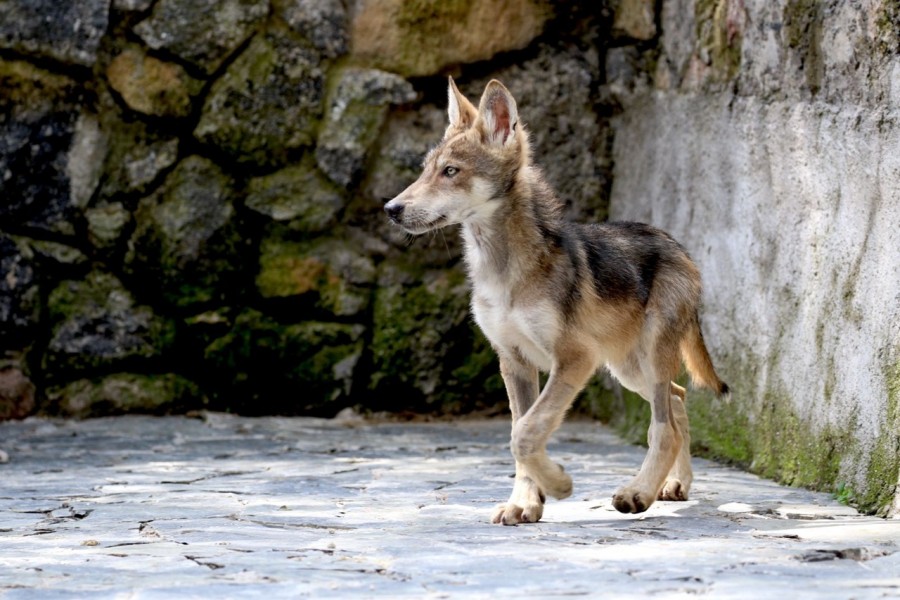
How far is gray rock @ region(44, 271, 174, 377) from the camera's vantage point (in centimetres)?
774

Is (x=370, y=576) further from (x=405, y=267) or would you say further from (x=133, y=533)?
(x=405, y=267)

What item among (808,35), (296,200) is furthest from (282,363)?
(808,35)

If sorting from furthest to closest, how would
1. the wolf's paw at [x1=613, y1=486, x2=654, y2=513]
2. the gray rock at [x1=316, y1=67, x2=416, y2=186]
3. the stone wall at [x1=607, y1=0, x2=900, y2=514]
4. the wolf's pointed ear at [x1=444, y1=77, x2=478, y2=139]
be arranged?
the gray rock at [x1=316, y1=67, x2=416, y2=186], the wolf's pointed ear at [x1=444, y1=77, x2=478, y2=139], the stone wall at [x1=607, y1=0, x2=900, y2=514], the wolf's paw at [x1=613, y1=486, x2=654, y2=513]

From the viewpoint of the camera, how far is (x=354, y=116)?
7930 millimetres

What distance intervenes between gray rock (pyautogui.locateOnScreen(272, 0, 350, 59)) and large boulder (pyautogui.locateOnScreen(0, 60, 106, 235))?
1.31 m

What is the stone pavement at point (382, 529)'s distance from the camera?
11.0ft

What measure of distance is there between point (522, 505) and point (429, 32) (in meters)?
4.15

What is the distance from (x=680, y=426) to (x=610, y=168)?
10.4ft

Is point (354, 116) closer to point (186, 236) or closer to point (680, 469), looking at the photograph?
point (186, 236)

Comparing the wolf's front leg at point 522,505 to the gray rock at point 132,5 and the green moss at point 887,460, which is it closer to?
the green moss at point 887,460

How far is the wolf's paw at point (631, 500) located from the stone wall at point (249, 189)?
3464 millimetres

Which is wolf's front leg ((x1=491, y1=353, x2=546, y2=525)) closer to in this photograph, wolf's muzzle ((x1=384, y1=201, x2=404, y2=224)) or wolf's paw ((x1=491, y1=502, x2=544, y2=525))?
wolf's paw ((x1=491, y1=502, x2=544, y2=525))

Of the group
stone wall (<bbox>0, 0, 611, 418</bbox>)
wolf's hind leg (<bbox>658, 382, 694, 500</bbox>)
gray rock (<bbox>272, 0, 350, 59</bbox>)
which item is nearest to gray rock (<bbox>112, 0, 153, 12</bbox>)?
stone wall (<bbox>0, 0, 611, 418</bbox>)

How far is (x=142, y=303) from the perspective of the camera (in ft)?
25.8
